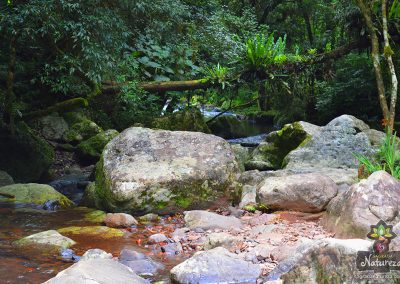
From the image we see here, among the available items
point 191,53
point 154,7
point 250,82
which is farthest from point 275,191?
point 191,53

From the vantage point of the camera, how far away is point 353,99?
12578mm

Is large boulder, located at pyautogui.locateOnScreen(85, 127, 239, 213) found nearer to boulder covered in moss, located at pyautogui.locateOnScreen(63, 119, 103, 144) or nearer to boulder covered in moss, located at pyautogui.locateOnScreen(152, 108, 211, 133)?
boulder covered in moss, located at pyautogui.locateOnScreen(152, 108, 211, 133)

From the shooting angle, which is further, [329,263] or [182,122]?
[182,122]

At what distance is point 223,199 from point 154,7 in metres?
3.48

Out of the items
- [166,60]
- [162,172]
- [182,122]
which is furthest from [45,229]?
[166,60]

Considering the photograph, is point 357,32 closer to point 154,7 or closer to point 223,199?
point 154,7

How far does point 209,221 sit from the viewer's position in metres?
5.25

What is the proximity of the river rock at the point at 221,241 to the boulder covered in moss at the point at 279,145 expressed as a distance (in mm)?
3936

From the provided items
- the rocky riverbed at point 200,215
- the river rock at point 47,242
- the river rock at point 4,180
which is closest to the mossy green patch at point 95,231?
the rocky riverbed at point 200,215

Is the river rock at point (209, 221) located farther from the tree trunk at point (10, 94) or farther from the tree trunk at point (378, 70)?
the tree trunk at point (10, 94)

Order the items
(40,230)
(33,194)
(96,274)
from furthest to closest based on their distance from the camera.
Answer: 1. (33,194)
2. (40,230)
3. (96,274)

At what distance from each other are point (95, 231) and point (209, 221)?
1338 mm

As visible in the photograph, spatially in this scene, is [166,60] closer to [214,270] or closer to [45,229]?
[45,229]

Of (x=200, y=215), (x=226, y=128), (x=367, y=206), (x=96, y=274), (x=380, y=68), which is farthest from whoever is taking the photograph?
(x=226, y=128)
